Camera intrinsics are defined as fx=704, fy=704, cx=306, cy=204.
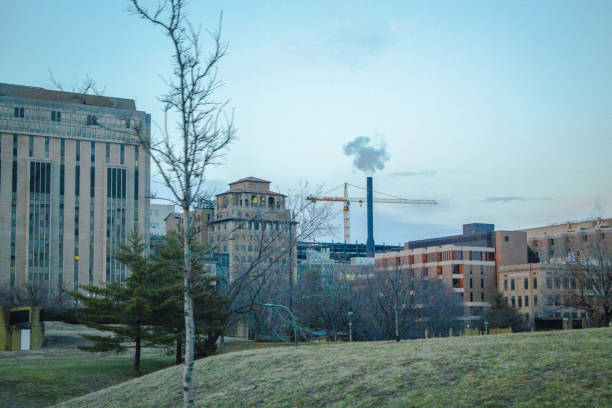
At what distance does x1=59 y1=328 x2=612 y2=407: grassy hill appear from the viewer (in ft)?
53.3

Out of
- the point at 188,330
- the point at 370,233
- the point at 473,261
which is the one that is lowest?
the point at 188,330

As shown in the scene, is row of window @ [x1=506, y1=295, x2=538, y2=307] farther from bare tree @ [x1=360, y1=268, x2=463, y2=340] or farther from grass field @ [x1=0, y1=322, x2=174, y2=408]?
grass field @ [x1=0, y1=322, x2=174, y2=408]

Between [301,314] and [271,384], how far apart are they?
4441 cm

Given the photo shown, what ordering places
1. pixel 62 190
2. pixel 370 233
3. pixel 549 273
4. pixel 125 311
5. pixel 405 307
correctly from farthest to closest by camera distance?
pixel 370 233, pixel 62 190, pixel 549 273, pixel 405 307, pixel 125 311

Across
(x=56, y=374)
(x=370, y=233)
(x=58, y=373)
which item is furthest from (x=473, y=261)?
(x=56, y=374)

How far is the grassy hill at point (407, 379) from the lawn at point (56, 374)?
30.6 ft

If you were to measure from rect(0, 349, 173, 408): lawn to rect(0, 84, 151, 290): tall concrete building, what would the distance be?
7032cm

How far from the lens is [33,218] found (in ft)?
411

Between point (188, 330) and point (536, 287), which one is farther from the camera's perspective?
point (536, 287)

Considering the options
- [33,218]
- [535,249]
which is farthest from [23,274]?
[535,249]

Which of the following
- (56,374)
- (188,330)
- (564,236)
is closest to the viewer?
(188,330)

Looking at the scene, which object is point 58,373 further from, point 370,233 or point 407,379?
point 370,233

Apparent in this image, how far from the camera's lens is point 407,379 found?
19.6 m

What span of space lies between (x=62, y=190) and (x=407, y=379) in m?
119
